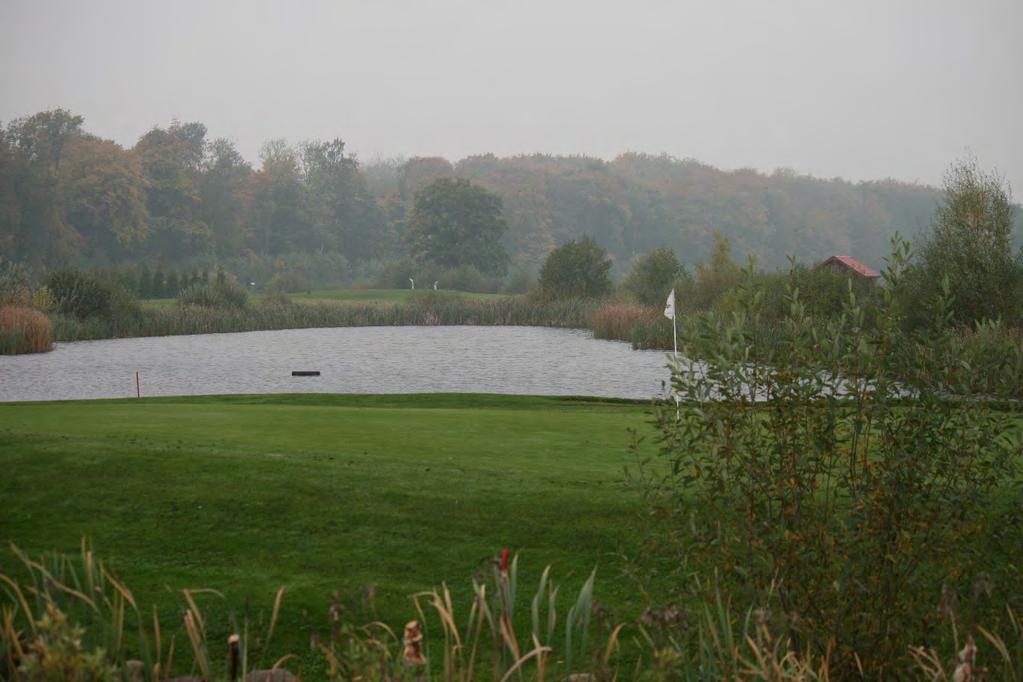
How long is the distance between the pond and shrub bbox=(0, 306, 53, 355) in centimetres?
59

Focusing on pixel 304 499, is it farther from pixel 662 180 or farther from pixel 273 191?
pixel 662 180

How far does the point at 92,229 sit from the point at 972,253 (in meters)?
58.1

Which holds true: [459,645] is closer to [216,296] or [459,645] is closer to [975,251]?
[975,251]

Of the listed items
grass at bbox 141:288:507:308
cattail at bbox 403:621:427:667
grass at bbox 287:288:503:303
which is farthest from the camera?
grass at bbox 287:288:503:303

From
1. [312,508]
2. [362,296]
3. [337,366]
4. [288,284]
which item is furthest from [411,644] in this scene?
[288,284]

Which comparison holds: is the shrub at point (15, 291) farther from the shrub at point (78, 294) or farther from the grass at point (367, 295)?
the grass at point (367, 295)

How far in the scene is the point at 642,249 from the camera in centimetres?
9731

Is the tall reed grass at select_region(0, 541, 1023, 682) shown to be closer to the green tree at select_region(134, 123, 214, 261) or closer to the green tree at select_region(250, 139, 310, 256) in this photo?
the green tree at select_region(134, 123, 214, 261)

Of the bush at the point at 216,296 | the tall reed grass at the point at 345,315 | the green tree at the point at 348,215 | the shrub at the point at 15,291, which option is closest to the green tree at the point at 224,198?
the green tree at the point at 348,215

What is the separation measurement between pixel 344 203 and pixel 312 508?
81624 millimetres

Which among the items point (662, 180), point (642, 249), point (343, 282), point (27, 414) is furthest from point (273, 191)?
point (27, 414)

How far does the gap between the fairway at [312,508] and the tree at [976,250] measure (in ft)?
61.3

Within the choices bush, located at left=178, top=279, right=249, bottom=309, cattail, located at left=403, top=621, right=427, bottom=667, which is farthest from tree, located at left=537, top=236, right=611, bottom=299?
cattail, located at left=403, top=621, right=427, bottom=667

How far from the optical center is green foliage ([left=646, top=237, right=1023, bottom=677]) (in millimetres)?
4770
